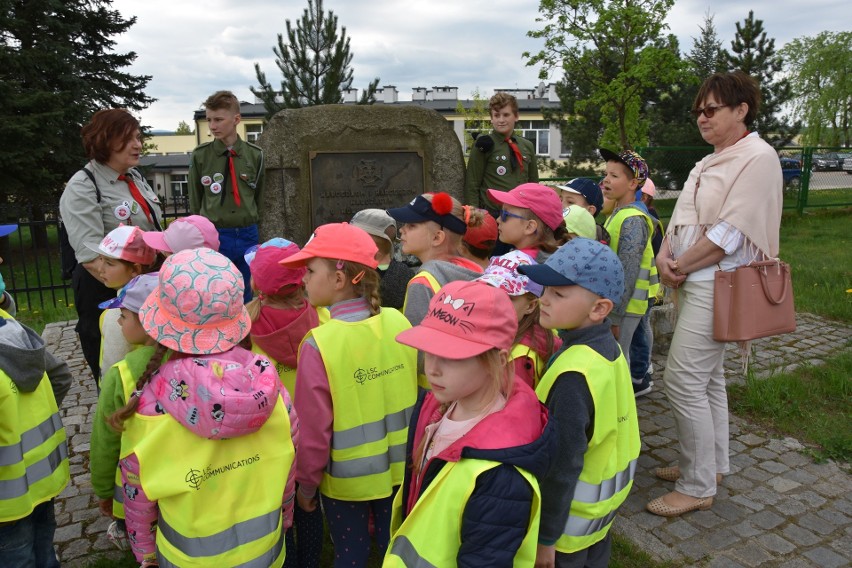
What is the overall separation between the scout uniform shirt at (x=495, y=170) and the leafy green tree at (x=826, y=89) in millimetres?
29204

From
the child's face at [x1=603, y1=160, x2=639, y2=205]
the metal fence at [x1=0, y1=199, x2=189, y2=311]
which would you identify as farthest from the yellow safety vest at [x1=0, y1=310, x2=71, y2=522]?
the metal fence at [x1=0, y1=199, x2=189, y2=311]

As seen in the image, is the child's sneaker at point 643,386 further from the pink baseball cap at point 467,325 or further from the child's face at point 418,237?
the pink baseball cap at point 467,325

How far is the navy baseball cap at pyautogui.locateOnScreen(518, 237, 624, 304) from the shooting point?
2.15 meters

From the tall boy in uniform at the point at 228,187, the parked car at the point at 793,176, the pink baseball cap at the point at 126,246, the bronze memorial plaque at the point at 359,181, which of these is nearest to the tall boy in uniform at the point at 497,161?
the bronze memorial plaque at the point at 359,181

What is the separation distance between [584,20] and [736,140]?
13368mm

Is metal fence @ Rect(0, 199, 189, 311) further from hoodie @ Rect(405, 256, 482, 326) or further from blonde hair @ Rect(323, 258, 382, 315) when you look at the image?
blonde hair @ Rect(323, 258, 382, 315)

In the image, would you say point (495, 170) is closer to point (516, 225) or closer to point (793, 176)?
point (516, 225)

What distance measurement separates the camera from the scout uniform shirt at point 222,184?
491 centimetres

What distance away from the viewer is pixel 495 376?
167cm

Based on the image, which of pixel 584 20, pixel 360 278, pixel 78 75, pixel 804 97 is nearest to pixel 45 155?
pixel 78 75

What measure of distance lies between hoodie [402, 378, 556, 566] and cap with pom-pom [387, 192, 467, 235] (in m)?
1.58

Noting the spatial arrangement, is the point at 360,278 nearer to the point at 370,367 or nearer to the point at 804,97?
the point at 370,367

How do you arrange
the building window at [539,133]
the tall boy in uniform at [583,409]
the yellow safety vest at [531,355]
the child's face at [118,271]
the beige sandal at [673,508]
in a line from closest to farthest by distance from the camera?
the tall boy in uniform at [583,409], the yellow safety vest at [531,355], the child's face at [118,271], the beige sandal at [673,508], the building window at [539,133]

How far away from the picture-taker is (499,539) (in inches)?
58.7
